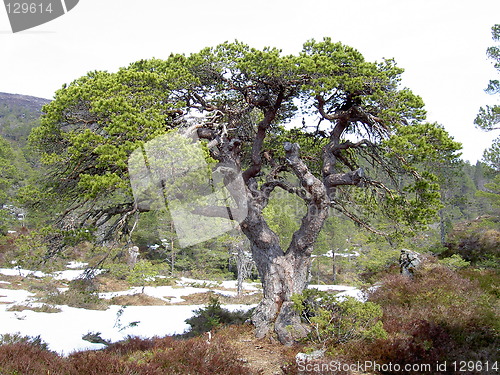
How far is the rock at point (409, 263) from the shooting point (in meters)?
12.2

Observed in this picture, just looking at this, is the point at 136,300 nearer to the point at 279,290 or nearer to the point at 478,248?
the point at 279,290

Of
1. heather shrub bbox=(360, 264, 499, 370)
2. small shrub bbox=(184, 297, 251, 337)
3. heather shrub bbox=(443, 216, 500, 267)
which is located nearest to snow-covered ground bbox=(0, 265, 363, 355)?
small shrub bbox=(184, 297, 251, 337)

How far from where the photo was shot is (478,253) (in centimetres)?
1450

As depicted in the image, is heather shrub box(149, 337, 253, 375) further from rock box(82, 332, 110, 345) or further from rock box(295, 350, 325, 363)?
rock box(82, 332, 110, 345)

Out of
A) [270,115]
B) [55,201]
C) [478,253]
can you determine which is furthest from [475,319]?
[55,201]

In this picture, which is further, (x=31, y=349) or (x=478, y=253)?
(x=478, y=253)

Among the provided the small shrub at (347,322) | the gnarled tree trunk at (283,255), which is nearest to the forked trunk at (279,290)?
the gnarled tree trunk at (283,255)

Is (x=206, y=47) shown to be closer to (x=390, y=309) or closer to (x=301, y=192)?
(x=301, y=192)

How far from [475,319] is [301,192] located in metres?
4.99

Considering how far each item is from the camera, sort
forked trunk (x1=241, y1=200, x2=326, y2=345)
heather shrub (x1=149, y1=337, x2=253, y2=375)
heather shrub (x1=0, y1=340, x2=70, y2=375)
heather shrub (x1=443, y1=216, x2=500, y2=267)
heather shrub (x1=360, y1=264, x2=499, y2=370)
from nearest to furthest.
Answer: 1. heather shrub (x1=0, y1=340, x2=70, y2=375)
2. heather shrub (x1=149, y1=337, x2=253, y2=375)
3. heather shrub (x1=360, y1=264, x2=499, y2=370)
4. forked trunk (x1=241, y1=200, x2=326, y2=345)
5. heather shrub (x1=443, y1=216, x2=500, y2=267)

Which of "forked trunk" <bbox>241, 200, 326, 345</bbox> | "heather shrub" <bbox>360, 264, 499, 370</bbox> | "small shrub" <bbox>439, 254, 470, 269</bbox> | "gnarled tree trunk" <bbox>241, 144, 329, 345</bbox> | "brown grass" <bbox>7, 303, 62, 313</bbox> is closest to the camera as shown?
"heather shrub" <bbox>360, 264, 499, 370</bbox>

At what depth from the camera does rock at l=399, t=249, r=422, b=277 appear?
12.2m

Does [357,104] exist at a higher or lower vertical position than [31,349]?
higher

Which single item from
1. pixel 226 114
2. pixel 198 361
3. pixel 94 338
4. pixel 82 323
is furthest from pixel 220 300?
pixel 198 361
